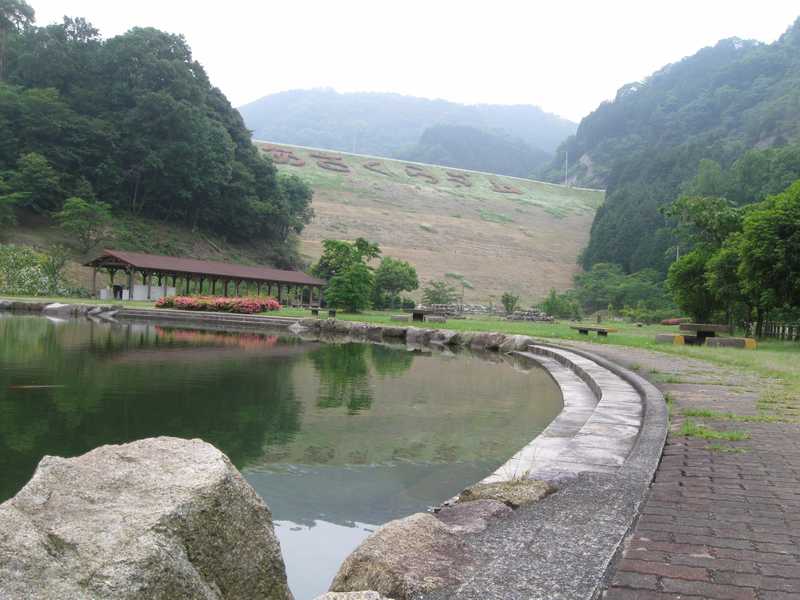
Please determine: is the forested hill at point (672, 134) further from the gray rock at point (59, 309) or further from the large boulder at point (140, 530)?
the large boulder at point (140, 530)

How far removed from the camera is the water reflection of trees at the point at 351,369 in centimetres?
1009

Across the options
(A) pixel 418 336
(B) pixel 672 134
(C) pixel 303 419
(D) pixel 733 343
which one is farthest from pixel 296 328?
(B) pixel 672 134

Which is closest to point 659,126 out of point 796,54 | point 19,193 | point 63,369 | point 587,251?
point 796,54

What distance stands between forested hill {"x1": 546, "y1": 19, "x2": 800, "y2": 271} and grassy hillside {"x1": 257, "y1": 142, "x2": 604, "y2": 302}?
21.0 ft

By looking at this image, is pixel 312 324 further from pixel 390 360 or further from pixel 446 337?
pixel 390 360

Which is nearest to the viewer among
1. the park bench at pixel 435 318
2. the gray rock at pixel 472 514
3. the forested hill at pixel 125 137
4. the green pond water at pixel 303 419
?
the gray rock at pixel 472 514

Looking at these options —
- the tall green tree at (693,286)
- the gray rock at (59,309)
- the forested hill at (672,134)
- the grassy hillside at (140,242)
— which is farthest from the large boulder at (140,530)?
the forested hill at (672,134)

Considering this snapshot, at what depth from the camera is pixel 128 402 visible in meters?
8.98

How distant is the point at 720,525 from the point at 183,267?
3756 centimetres

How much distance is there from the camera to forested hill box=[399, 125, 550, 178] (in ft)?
489

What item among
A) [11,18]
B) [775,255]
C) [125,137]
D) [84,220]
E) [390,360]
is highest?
[11,18]

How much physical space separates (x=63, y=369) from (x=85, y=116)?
146 ft

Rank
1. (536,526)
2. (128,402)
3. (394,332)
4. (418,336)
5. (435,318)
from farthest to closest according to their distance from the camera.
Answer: (435,318) → (394,332) → (418,336) → (128,402) → (536,526)

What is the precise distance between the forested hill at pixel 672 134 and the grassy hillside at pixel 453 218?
6.40m
